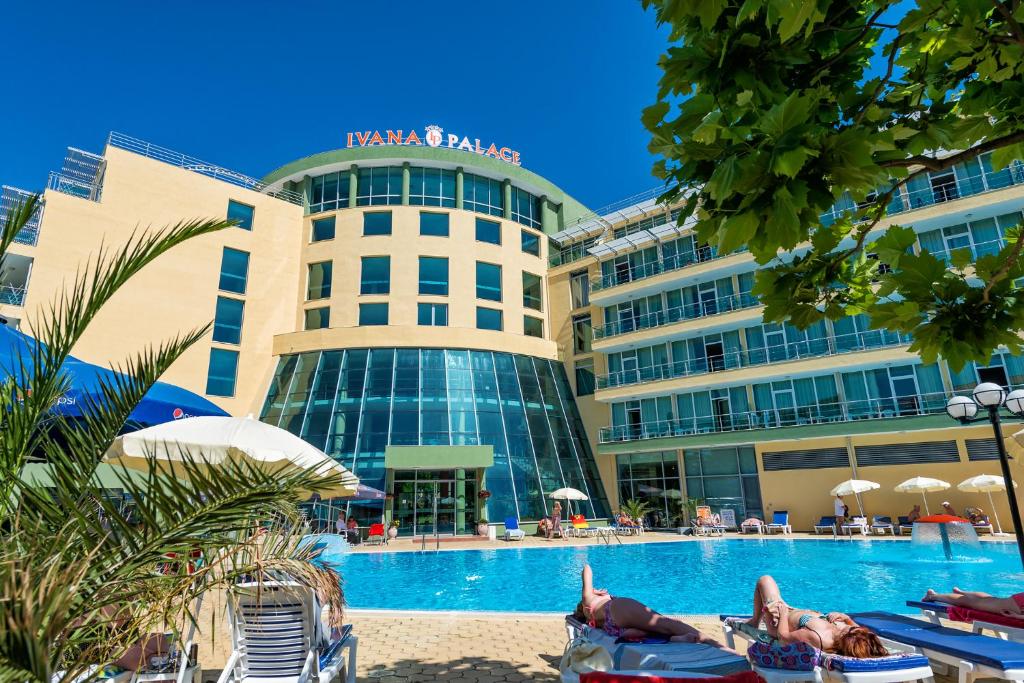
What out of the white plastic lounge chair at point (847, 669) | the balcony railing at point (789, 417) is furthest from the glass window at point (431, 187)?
the white plastic lounge chair at point (847, 669)

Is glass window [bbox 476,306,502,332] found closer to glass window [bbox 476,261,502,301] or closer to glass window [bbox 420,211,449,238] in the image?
glass window [bbox 476,261,502,301]

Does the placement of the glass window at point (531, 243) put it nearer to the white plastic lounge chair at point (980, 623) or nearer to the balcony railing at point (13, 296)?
the balcony railing at point (13, 296)

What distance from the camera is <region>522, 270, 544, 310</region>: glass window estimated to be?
30.8m

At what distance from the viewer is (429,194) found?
1177 inches

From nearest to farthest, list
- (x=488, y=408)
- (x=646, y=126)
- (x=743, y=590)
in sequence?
(x=646, y=126), (x=743, y=590), (x=488, y=408)

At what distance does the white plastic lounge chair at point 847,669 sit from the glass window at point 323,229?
2829cm

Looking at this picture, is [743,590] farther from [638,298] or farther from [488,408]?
[638,298]

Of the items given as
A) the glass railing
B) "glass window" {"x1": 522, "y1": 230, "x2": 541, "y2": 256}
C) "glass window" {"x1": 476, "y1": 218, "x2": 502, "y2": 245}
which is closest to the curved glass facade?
the glass railing

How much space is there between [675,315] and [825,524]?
34.2ft

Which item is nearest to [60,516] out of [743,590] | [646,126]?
[646,126]

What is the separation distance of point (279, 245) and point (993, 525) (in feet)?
101

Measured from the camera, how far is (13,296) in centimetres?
2198

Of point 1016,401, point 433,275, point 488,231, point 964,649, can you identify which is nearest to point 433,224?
point 433,275

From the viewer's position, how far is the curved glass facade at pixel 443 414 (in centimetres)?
2283
